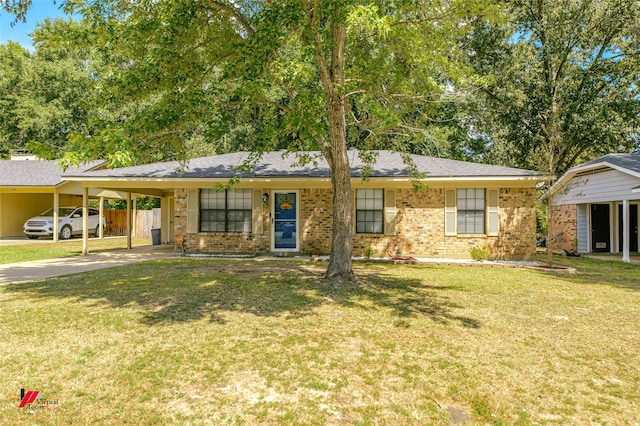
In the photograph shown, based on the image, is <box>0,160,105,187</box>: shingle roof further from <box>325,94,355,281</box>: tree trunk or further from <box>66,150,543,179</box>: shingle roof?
<box>325,94,355,281</box>: tree trunk

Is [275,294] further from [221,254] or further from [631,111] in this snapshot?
[631,111]

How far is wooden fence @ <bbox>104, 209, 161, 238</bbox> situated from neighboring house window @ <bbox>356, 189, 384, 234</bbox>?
1410 cm

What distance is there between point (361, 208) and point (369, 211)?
11.3 inches

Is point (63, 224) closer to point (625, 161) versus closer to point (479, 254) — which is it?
point (479, 254)

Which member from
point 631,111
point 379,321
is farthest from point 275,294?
point 631,111

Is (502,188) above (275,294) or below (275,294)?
above

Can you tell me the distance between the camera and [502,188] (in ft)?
43.8

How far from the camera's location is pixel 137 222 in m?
24.1

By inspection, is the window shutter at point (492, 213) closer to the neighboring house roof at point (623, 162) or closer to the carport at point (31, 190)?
the neighboring house roof at point (623, 162)

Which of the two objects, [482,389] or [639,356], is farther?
[639,356]

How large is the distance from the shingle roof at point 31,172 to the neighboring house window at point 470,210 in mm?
15275

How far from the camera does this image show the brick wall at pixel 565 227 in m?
17.3

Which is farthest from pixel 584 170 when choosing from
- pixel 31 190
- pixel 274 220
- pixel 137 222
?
pixel 31 190

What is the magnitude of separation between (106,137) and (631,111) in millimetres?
23656
